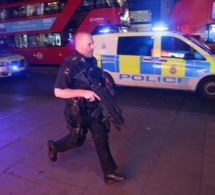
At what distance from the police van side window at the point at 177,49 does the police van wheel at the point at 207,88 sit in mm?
618

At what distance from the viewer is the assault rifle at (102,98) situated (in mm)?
2457

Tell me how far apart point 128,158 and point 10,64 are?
789 cm

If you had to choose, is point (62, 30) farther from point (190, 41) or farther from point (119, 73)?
point (190, 41)

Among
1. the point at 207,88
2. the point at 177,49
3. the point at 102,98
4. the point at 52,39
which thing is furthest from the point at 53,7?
the point at 102,98

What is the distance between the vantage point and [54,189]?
2783 millimetres

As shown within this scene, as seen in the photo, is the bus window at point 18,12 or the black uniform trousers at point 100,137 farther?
the bus window at point 18,12

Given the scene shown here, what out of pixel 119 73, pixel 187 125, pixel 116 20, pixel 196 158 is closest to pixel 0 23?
pixel 116 20

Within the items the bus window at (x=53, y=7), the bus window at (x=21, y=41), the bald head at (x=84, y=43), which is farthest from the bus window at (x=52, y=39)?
the bald head at (x=84, y=43)

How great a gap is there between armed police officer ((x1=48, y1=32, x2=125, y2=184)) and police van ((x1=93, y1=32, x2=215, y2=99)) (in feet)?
10.9

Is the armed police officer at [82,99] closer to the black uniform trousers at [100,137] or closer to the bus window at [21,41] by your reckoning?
the black uniform trousers at [100,137]

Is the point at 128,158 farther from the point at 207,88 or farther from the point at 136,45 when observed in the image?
the point at 136,45

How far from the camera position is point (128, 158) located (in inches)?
135

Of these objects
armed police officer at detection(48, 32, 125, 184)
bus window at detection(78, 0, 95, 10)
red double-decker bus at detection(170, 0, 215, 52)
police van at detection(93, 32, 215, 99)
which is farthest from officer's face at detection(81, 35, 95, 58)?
bus window at detection(78, 0, 95, 10)

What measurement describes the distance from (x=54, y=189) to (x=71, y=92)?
46.1 inches
